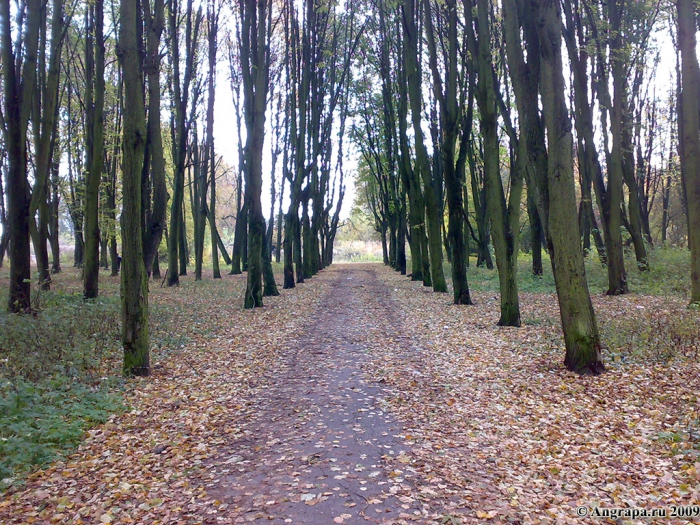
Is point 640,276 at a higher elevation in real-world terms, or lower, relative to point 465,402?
higher

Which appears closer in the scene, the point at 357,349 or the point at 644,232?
the point at 357,349

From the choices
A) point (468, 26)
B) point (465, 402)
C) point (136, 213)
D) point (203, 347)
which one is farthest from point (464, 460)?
point (468, 26)

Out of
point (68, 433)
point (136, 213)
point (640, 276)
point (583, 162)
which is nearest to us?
point (68, 433)

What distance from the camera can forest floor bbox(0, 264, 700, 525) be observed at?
4.03 meters

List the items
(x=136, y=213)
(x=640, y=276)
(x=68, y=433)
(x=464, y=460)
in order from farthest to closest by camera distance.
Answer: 1. (x=640, y=276)
2. (x=136, y=213)
3. (x=68, y=433)
4. (x=464, y=460)

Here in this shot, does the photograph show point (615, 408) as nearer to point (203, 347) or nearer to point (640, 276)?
point (203, 347)

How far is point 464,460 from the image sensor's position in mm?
4820

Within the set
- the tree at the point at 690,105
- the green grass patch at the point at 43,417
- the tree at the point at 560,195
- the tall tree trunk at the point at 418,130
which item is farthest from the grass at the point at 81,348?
the tall tree trunk at the point at 418,130

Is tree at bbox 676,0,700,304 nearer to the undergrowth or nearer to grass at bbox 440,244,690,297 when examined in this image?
grass at bbox 440,244,690,297

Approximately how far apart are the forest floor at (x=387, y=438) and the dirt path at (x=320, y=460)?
0.02 m

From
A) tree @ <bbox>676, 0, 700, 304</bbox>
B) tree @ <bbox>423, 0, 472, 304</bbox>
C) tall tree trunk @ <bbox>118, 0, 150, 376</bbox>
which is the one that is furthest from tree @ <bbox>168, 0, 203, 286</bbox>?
tree @ <bbox>676, 0, 700, 304</bbox>

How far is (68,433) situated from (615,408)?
6.10m

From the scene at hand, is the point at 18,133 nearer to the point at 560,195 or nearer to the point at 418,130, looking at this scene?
the point at 560,195

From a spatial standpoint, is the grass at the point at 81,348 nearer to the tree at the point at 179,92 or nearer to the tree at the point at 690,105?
the tree at the point at 690,105
